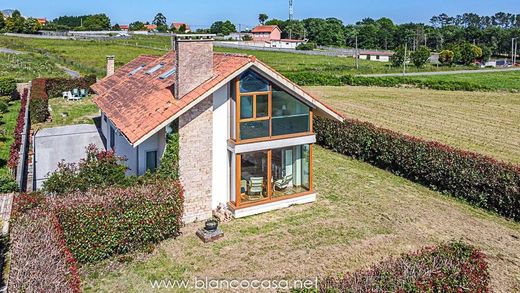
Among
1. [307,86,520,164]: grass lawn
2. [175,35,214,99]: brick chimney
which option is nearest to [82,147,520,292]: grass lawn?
[175,35,214,99]: brick chimney

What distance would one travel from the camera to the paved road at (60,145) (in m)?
21.2

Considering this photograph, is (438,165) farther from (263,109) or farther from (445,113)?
(445,113)

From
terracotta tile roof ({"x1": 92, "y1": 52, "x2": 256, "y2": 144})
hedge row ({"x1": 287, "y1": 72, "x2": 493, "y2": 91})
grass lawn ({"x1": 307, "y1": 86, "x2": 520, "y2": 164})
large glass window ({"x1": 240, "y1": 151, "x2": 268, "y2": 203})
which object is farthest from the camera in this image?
hedge row ({"x1": 287, "y1": 72, "x2": 493, "y2": 91})

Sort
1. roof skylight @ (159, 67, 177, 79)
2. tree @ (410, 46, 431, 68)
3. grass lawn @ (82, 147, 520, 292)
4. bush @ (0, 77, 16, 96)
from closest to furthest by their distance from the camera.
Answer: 1. grass lawn @ (82, 147, 520, 292)
2. roof skylight @ (159, 67, 177, 79)
3. bush @ (0, 77, 16, 96)
4. tree @ (410, 46, 431, 68)

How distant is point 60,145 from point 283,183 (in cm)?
1294

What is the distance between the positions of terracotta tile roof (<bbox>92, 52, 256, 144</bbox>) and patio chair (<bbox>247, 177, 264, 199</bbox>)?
366cm

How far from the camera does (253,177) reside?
1666 centimetres

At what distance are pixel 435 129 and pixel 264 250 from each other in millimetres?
21162

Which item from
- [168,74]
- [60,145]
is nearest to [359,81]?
[60,145]

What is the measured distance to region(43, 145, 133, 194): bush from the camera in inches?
550

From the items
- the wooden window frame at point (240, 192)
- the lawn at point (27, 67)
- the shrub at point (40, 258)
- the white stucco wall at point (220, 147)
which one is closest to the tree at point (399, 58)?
the lawn at point (27, 67)

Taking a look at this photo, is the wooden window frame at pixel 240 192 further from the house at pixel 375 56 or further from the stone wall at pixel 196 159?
the house at pixel 375 56

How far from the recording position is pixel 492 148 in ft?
86.0

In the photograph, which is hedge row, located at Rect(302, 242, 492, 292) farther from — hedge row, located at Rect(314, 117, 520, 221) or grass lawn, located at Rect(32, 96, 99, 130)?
grass lawn, located at Rect(32, 96, 99, 130)
